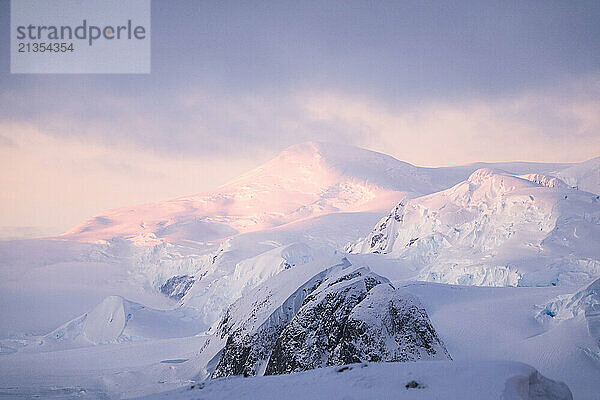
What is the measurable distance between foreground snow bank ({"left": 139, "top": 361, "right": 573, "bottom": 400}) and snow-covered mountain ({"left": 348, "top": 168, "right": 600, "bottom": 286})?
103 ft

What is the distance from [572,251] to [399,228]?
81.0 ft

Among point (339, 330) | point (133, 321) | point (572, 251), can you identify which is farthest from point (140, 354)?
point (572, 251)

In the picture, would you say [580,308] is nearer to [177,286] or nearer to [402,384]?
[402,384]

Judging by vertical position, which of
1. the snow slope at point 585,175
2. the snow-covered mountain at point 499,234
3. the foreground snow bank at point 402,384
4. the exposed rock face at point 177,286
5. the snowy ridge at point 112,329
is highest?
the snow slope at point 585,175

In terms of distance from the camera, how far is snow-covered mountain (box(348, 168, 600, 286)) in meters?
34.3

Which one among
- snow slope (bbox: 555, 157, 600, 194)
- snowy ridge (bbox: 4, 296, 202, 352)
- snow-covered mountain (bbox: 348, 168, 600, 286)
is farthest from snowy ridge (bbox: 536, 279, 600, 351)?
snow slope (bbox: 555, 157, 600, 194)

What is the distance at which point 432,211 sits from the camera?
5300 cm

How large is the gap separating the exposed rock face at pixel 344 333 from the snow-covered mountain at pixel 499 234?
28.2 meters

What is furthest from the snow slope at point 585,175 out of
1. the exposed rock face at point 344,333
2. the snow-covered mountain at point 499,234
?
the exposed rock face at point 344,333

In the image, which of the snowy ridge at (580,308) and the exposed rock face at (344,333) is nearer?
the exposed rock face at (344,333)

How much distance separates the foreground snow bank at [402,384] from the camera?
6234 millimetres

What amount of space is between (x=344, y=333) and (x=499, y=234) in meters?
38.6

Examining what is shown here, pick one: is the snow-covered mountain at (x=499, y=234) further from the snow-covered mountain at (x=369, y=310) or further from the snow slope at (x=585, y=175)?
the snow slope at (x=585, y=175)

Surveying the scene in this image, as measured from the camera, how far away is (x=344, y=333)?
10281 mm
